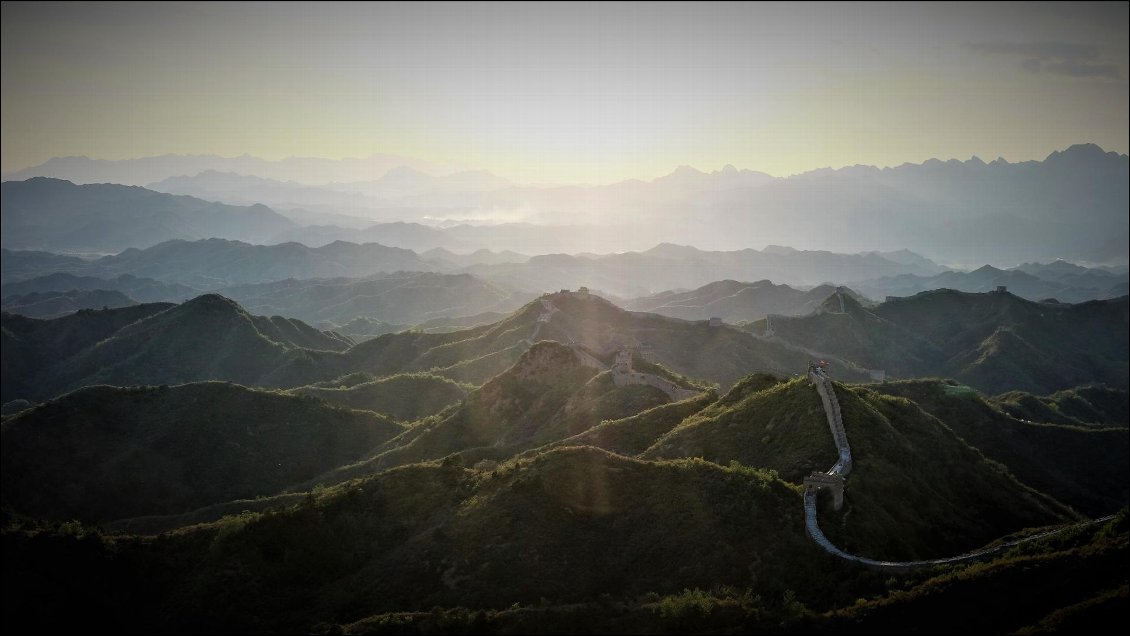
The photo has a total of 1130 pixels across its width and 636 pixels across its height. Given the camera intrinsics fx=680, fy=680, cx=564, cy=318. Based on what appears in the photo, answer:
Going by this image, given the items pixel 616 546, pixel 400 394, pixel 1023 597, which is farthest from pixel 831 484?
pixel 400 394

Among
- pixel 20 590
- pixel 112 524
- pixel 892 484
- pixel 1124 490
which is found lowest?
pixel 1124 490

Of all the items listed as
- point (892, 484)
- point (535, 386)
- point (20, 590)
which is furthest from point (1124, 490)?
point (20, 590)

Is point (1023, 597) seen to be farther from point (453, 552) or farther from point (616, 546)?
point (453, 552)

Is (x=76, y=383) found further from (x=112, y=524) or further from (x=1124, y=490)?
(x=1124, y=490)

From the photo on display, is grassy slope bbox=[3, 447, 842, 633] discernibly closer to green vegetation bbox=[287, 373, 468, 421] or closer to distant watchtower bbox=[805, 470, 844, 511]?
distant watchtower bbox=[805, 470, 844, 511]

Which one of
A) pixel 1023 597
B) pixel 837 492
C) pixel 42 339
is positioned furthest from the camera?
pixel 42 339

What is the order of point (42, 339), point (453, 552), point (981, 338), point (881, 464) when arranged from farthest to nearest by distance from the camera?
1. point (981, 338)
2. point (42, 339)
3. point (881, 464)
4. point (453, 552)

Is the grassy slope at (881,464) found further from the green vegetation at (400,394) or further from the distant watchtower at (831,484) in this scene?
the green vegetation at (400,394)

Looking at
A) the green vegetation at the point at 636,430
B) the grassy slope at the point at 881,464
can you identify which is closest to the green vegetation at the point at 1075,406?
the grassy slope at the point at 881,464
